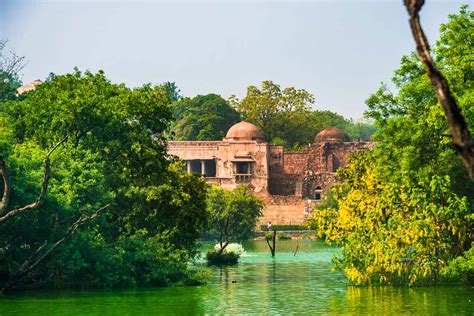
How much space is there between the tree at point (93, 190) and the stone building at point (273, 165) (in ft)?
198

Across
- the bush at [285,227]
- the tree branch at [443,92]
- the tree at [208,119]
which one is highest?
the tree at [208,119]

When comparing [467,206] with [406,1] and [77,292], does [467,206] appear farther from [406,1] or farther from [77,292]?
[406,1]

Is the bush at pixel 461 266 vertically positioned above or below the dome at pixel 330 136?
below

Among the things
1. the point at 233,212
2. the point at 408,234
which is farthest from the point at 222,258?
the point at 233,212

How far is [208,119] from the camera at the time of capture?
112750 millimetres

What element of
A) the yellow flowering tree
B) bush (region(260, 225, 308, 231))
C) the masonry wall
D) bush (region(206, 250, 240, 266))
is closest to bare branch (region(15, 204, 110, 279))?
the yellow flowering tree

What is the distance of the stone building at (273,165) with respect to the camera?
319 ft

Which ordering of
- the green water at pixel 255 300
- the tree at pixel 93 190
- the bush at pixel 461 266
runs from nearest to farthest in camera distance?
the green water at pixel 255 300 → the bush at pixel 461 266 → the tree at pixel 93 190

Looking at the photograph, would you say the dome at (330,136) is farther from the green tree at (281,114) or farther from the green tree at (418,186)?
the green tree at (418,186)

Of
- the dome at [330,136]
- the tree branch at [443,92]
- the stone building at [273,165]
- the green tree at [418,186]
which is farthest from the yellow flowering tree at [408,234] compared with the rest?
the dome at [330,136]

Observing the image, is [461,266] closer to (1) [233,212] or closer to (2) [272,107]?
(1) [233,212]

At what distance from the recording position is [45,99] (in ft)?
108

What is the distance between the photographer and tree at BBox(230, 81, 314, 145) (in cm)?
11350

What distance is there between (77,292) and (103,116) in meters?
5.77
